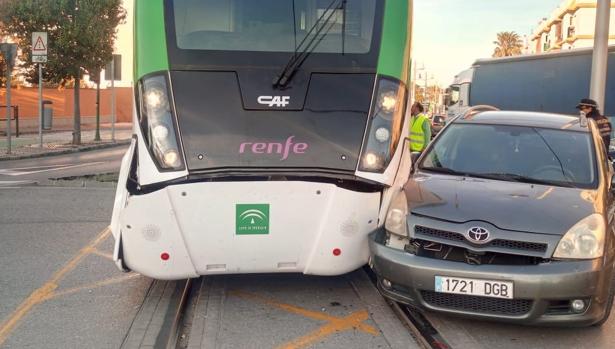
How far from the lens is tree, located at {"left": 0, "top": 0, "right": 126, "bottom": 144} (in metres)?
20.1

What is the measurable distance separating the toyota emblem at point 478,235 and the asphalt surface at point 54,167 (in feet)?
31.8

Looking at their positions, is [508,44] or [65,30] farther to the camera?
[508,44]

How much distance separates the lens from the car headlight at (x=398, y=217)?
15.5 feet

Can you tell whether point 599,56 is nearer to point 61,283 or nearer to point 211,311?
point 211,311

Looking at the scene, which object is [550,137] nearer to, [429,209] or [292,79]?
[429,209]

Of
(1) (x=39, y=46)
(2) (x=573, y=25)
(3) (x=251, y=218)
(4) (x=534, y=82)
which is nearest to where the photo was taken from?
(3) (x=251, y=218)

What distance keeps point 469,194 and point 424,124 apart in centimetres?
672

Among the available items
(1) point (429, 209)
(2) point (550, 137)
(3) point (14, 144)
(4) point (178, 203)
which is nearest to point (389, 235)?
(1) point (429, 209)

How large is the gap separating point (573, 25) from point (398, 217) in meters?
70.2

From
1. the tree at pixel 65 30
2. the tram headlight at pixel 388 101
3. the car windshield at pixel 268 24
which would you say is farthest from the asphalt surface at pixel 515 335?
the tree at pixel 65 30

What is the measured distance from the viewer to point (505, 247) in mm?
4297

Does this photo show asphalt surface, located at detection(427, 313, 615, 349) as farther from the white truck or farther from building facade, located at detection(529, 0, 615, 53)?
building facade, located at detection(529, 0, 615, 53)

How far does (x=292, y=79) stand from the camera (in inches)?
194

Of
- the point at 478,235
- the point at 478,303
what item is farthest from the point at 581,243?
the point at 478,303
